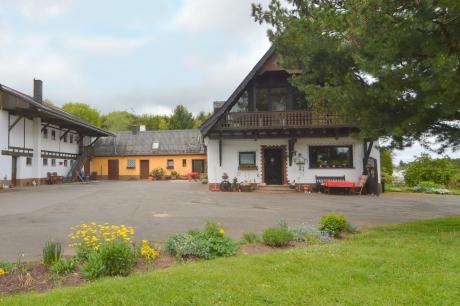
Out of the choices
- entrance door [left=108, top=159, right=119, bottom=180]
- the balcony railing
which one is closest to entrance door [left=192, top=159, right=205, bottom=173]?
entrance door [left=108, top=159, right=119, bottom=180]

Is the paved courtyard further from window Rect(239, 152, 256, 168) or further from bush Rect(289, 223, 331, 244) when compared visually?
window Rect(239, 152, 256, 168)

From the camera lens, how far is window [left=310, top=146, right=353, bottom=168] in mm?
19516

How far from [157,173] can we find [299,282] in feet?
111

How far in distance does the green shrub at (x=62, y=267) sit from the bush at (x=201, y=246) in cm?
157

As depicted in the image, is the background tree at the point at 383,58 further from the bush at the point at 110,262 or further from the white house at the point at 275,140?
the white house at the point at 275,140

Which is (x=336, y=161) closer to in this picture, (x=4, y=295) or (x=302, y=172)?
(x=302, y=172)

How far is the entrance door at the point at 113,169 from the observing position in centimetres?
3813

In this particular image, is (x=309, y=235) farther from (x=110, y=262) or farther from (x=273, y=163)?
(x=273, y=163)

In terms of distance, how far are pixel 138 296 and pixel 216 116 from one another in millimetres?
15594

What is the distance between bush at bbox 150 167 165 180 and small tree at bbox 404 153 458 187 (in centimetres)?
2366

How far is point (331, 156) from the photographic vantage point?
64.8 ft

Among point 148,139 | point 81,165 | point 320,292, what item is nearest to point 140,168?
point 148,139

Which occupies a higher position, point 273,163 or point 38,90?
point 38,90

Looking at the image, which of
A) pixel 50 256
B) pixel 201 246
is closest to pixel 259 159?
pixel 201 246
